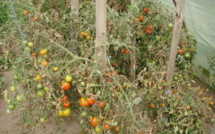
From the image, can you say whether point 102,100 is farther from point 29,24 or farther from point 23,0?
point 23,0

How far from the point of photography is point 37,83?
1.47 meters

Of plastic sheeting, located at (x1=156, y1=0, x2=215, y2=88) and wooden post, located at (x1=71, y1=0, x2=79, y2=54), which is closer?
wooden post, located at (x1=71, y1=0, x2=79, y2=54)

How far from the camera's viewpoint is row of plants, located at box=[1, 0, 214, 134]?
1.43 meters

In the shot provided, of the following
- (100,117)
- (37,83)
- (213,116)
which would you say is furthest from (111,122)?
(213,116)

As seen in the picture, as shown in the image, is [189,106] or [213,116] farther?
[213,116]

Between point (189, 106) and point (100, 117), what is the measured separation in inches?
38.0

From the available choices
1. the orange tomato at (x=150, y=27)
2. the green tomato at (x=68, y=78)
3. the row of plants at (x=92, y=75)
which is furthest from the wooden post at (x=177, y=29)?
the green tomato at (x=68, y=78)

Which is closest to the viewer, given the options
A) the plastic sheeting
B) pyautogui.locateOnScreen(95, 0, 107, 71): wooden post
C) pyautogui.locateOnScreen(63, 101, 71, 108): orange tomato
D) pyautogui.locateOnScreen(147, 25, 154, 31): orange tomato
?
pyautogui.locateOnScreen(95, 0, 107, 71): wooden post

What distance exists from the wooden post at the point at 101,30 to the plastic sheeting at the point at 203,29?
4.78ft

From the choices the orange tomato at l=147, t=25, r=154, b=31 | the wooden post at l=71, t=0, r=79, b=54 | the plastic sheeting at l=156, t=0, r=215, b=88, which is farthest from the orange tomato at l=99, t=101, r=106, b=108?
the plastic sheeting at l=156, t=0, r=215, b=88

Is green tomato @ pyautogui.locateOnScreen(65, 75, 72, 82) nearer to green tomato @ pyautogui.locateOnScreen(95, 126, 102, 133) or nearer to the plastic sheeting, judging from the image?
green tomato @ pyautogui.locateOnScreen(95, 126, 102, 133)

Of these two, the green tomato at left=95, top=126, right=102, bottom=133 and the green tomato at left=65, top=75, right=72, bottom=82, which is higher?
the green tomato at left=65, top=75, right=72, bottom=82

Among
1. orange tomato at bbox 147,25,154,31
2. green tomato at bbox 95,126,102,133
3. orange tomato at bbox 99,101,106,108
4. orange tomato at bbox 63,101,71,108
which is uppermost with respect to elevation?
orange tomato at bbox 147,25,154,31

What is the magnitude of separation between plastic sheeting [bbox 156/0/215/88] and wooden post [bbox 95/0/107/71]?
146 centimetres
